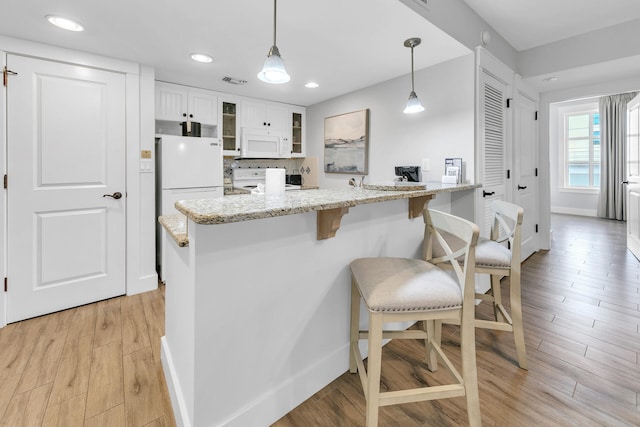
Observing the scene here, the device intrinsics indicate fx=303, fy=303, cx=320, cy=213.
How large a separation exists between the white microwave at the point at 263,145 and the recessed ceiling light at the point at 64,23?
200 cm

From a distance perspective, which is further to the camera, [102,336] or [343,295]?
[102,336]

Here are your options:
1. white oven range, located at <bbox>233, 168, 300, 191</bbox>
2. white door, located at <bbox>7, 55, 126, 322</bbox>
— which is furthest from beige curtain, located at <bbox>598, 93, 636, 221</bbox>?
white door, located at <bbox>7, 55, 126, 322</bbox>

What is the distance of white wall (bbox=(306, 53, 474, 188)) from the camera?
2.65m

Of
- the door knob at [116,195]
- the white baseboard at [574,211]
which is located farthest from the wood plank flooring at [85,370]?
the white baseboard at [574,211]

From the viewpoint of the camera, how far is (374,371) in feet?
3.82

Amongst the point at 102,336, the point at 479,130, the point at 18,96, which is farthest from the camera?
the point at 479,130

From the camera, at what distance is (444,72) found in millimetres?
2789

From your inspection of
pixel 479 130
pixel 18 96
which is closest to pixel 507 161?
pixel 479 130

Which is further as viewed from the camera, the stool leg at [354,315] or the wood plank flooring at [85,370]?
the stool leg at [354,315]

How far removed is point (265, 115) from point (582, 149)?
7.21 m

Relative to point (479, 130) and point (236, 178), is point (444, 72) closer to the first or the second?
point (479, 130)

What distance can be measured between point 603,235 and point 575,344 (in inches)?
165

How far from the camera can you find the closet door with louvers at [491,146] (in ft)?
8.66

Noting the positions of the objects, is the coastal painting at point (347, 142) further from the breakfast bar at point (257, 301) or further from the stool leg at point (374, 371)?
the stool leg at point (374, 371)
